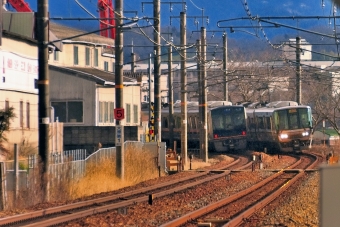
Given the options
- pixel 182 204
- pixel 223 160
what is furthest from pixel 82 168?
pixel 223 160

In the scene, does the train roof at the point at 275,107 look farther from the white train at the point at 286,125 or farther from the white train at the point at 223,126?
the white train at the point at 223,126

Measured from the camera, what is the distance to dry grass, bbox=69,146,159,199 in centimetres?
2283

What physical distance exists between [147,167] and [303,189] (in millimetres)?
9768

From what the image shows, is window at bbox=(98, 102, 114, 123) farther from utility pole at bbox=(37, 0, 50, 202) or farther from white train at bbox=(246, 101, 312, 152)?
utility pole at bbox=(37, 0, 50, 202)

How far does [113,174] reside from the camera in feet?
86.9

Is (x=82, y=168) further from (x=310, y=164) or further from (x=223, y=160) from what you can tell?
(x=223, y=160)

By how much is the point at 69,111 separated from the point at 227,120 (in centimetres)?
1028

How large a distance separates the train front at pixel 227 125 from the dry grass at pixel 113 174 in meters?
16.2

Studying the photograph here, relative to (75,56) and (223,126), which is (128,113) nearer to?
(75,56)

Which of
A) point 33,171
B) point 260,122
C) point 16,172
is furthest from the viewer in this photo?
point 260,122

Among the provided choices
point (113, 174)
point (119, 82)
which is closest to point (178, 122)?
point (113, 174)

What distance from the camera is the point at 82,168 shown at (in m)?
24.0

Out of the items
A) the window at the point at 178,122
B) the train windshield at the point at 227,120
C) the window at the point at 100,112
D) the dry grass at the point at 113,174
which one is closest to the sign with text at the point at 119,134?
the dry grass at the point at 113,174

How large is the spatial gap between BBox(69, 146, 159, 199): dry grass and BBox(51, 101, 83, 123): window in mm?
14041
